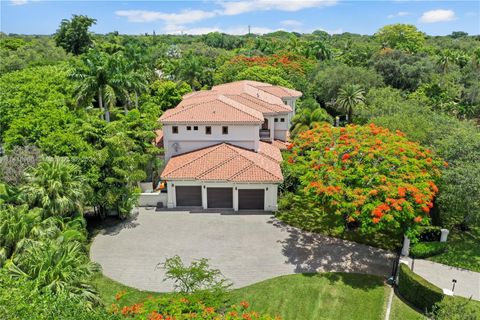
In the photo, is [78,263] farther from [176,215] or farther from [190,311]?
[176,215]

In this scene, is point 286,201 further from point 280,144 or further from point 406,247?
point 280,144

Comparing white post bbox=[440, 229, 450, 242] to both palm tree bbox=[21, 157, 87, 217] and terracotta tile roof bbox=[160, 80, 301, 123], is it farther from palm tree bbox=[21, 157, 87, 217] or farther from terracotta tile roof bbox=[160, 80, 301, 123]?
palm tree bbox=[21, 157, 87, 217]

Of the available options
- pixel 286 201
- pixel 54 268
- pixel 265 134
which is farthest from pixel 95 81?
pixel 54 268

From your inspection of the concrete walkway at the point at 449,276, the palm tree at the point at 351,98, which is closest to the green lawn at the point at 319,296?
the concrete walkway at the point at 449,276

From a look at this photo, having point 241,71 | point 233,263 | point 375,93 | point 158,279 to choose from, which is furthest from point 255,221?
point 241,71

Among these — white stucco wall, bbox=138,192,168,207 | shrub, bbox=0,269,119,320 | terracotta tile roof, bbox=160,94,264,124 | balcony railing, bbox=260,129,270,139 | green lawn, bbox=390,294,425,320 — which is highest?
terracotta tile roof, bbox=160,94,264,124

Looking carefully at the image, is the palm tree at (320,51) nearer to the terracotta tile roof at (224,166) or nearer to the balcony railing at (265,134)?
the balcony railing at (265,134)

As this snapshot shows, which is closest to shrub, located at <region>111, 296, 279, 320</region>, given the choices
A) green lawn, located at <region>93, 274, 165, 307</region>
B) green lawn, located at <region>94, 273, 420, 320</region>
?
green lawn, located at <region>94, 273, 420, 320</region>

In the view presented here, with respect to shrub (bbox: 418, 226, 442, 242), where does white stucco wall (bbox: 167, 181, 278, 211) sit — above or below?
above
